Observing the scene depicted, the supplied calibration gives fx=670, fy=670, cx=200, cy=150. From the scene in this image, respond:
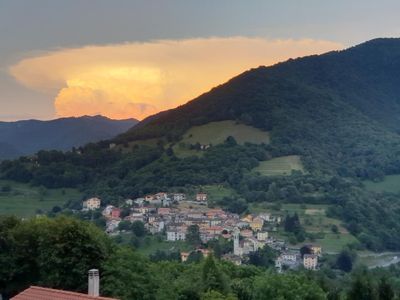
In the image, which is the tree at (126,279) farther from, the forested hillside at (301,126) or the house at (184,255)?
the forested hillside at (301,126)

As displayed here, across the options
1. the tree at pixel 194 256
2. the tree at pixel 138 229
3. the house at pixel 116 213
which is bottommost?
the tree at pixel 194 256

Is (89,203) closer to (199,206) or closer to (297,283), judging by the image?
(199,206)

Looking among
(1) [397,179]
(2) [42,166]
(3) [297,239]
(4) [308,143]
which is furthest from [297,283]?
(4) [308,143]

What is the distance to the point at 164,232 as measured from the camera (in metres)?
105

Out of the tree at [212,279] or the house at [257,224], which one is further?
the house at [257,224]

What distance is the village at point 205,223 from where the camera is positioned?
94000 millimetres

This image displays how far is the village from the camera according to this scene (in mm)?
94000

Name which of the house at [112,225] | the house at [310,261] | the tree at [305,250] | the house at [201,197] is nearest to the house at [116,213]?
the house at [112,225]

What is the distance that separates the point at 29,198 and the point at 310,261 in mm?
55289

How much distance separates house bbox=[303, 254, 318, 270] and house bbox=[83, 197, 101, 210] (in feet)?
154

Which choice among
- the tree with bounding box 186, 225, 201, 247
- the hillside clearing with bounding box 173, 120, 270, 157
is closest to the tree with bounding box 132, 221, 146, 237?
the tree with bounding box 186, 225, 201, 247

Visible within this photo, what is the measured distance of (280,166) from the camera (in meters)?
143

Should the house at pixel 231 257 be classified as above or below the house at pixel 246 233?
below

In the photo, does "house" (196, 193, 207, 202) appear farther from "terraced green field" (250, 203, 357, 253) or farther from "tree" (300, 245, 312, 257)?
"tree" (300, 245, 312, 257)
